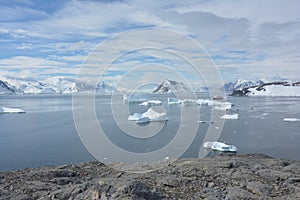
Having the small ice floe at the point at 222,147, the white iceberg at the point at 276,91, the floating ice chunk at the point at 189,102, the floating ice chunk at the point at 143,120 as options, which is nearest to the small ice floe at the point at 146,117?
the floating ice chunk at the point at 143,120

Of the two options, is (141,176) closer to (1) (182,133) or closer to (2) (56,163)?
(2) (56,163)

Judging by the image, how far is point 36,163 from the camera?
1252cm

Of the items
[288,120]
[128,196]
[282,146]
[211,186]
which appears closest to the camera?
[128,196]

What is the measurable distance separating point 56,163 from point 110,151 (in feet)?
8.49

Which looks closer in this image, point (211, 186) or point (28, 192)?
point (28, 192)

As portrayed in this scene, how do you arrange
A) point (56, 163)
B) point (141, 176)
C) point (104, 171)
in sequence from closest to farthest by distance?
point (141, 176) → point (104, 171) → point (56, 163)

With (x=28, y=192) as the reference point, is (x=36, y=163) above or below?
below

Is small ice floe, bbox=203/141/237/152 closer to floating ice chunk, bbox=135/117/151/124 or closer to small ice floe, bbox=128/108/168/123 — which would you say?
floating ice chunk, bbox=135/117/151/124

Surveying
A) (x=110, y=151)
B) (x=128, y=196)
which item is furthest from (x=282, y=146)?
(x=128, y=196)

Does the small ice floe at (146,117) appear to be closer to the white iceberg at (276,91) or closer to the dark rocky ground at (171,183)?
the dark rocky ground at (171,183)

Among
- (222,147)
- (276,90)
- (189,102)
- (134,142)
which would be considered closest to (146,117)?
(134,142)

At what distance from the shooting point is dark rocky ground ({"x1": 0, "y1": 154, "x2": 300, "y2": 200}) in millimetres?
5414

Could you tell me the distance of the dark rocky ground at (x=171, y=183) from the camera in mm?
5414

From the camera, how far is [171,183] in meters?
6.38
